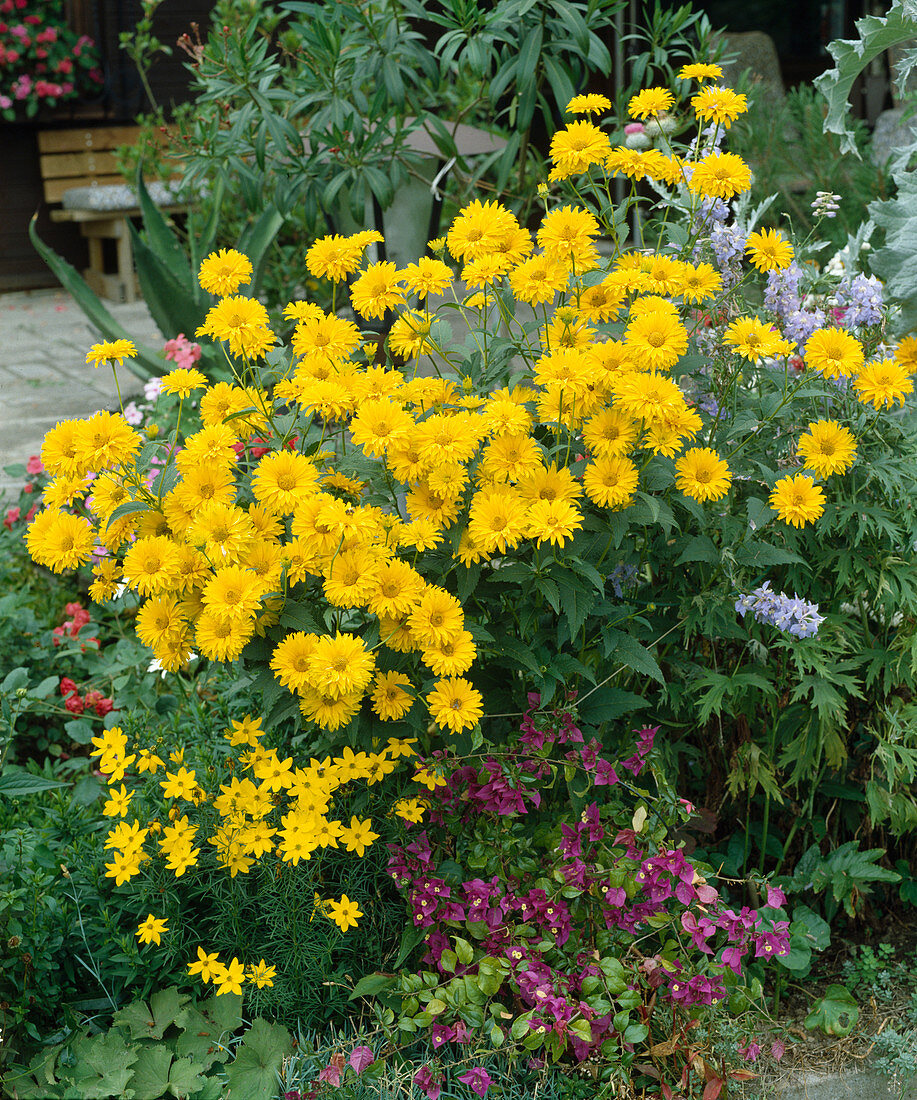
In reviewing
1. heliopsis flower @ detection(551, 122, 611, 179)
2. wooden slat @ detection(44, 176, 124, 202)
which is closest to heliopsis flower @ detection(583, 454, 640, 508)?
heliopsis flower @ detection(551, 122, 611, 179)

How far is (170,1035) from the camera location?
5.85 feet

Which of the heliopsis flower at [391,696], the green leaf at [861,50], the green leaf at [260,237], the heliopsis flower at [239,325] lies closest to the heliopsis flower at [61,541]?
the heliopsis flower at [239,325]

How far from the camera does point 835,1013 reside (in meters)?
1.84

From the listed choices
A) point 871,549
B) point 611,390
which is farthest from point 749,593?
point 611,390

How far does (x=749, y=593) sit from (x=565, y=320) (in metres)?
0.52

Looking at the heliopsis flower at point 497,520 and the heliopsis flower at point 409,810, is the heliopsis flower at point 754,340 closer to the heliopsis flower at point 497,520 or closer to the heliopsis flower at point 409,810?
the heliopsis flower at point 497,520

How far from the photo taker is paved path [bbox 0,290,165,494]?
15.2 ft

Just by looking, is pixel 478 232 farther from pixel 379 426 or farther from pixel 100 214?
pixel 100 214

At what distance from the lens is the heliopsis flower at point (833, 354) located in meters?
1.65

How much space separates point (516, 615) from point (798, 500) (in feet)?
1.47

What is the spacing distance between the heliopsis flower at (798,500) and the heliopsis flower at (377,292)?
62cm

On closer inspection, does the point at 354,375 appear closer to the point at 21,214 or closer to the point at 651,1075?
the point at 651,1075

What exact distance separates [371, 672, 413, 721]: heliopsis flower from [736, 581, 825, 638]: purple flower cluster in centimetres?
53

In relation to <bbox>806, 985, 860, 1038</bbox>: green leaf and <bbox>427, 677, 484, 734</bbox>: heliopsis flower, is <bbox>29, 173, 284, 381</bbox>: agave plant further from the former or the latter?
<bbox>806, 985, 860, 1038</bbox>: green leaf
